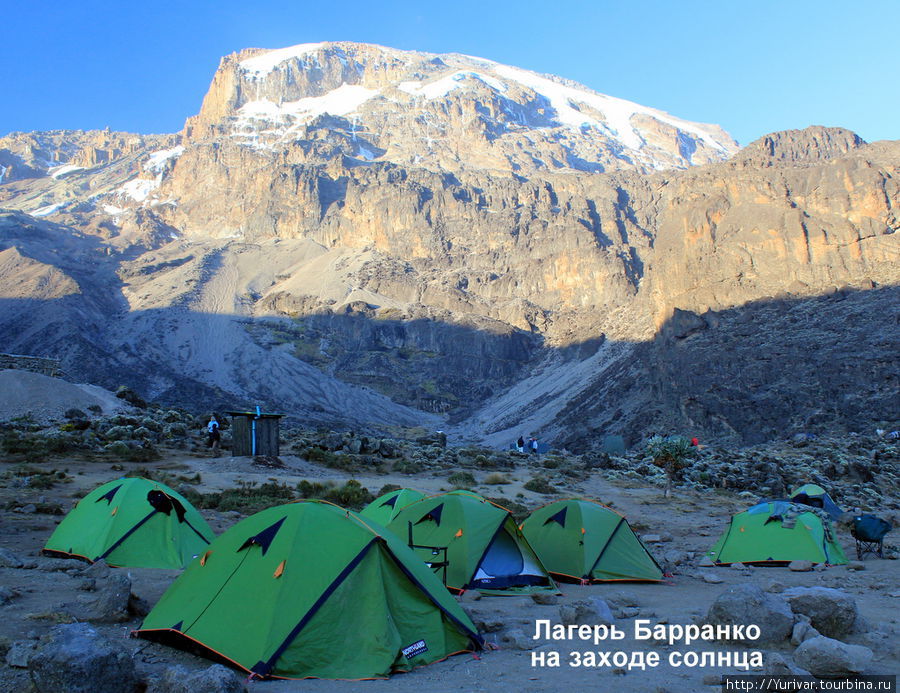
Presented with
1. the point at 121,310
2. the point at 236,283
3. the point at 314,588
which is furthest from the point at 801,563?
the point at 236,283

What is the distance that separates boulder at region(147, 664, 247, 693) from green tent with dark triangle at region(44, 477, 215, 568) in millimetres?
6299

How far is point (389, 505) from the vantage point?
14375 mm

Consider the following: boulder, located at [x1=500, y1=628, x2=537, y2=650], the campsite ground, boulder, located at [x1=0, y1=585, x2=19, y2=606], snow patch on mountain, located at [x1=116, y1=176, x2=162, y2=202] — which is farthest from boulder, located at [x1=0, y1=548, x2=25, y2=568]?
snow patch on mountain, located at [x1=116, y1=176, x2=162, y2=202]

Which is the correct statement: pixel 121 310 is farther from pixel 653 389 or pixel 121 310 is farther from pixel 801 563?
pixel 801 563

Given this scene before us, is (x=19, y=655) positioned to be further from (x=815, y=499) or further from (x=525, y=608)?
(x=815, y=499)

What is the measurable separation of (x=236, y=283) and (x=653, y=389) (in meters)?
92.0

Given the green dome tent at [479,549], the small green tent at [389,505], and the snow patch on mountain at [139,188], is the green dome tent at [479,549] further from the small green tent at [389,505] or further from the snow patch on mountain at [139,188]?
the snow patch on mountain at [139,188]

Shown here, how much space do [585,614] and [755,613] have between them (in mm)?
1977

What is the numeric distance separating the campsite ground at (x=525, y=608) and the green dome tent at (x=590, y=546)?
31cm

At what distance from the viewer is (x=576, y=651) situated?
7.07 meters

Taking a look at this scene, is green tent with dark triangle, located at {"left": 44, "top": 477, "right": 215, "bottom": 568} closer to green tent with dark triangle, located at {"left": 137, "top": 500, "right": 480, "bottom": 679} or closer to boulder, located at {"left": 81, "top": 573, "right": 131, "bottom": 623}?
boulder, located at {"left": 81, "top": 573, "right": 131, "bottom": 623}

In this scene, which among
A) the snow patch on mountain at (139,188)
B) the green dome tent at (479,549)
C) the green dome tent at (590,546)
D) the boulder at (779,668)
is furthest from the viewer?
the snow patch on mountain at (139,188)

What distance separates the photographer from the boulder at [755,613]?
270 inches

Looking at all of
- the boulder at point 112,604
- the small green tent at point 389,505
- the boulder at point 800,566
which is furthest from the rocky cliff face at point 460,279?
the boulder at point 112,604
